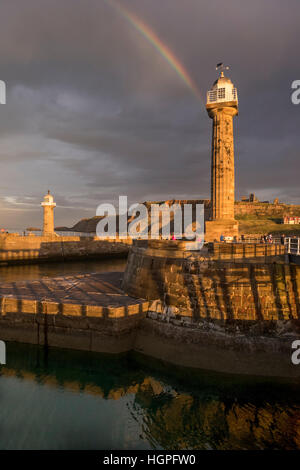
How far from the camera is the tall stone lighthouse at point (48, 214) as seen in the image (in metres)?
48.2

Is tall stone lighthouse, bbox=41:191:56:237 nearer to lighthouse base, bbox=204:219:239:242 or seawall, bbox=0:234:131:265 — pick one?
seawall, bbox=0:234:131:265

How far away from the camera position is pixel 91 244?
4900 centimetres

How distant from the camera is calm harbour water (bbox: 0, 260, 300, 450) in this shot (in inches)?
332

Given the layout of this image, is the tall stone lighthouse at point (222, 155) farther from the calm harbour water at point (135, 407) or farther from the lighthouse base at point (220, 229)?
the calm harbour water at point (135, 407)

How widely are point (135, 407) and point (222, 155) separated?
1826 cm

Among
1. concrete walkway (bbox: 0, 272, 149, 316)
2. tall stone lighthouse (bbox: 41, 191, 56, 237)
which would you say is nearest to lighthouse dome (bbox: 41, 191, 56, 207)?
tall stone lighthouse (bbox: 41, 191, 56, 237)

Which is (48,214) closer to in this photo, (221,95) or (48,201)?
(48,201)

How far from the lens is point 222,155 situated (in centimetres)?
2200

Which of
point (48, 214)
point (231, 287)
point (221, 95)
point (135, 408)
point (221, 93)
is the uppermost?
point (221, 93)

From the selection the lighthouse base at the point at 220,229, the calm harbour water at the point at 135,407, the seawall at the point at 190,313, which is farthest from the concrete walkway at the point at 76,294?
the lighthouse base at the point at 220,229

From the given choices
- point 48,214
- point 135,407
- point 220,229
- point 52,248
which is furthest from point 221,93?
point 48,214
